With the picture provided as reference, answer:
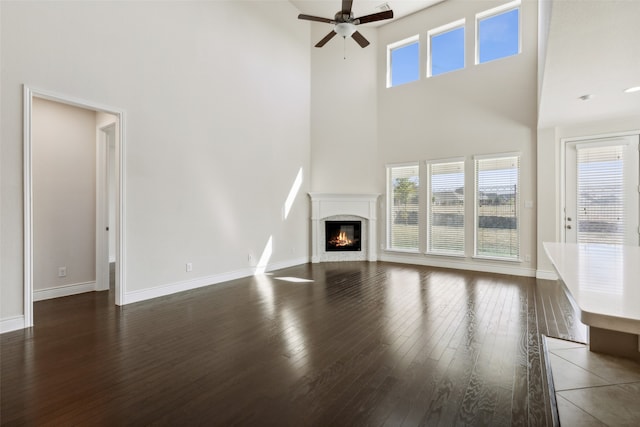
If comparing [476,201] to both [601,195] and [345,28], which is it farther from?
[345,28]

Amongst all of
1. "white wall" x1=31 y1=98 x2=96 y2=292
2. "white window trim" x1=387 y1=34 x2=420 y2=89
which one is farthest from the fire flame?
"white wall" x1=31 y1=98 x2=96 y2=292

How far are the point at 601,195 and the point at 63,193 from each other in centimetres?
837

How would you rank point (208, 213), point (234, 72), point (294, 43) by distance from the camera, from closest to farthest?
1. point (208, 213)
2. point (234, 72)
3. point (294, 43)

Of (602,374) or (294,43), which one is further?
(294,43)

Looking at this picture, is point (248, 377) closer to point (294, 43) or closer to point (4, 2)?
point (4, 2)

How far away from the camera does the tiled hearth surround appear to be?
7.27 metres

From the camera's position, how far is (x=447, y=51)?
6.65m

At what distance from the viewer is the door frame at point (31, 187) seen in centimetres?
320

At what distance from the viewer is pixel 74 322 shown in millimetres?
3391

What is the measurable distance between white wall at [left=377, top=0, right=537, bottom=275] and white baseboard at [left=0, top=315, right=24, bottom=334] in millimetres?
6218

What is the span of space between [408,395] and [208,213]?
4003 mm

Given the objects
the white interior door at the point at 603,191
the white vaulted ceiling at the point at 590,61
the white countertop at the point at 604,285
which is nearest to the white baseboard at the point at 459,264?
the white interior door at the point at 603,191

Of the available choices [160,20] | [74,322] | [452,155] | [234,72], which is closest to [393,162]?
[452,155]

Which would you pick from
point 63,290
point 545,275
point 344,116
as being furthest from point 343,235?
point 63,290
